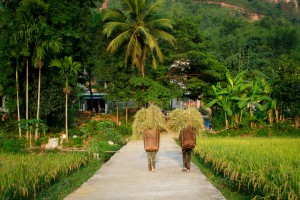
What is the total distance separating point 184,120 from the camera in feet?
34.1

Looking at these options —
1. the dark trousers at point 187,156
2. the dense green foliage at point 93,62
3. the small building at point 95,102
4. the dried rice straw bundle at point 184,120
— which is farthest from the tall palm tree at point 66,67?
the small building at point 95,102

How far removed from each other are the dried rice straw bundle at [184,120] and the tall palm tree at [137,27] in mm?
14823

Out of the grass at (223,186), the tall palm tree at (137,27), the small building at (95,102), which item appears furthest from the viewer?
the small building at (95,102)

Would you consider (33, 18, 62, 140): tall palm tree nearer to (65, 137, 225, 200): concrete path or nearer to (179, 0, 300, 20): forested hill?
(65, 137, 225, 200): concrete path

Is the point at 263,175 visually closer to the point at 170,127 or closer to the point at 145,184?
the point at 145,184

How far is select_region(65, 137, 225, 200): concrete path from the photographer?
24.3ft

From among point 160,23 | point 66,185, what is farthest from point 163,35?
point 66,185

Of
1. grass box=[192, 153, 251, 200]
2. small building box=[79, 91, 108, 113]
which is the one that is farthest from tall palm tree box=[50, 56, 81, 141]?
small building box=[79, 91, 108, 113]

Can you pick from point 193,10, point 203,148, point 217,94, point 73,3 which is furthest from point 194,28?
point 193,10

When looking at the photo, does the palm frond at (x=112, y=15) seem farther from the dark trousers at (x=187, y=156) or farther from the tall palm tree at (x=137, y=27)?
the dark trousers at (x=187, y=156)

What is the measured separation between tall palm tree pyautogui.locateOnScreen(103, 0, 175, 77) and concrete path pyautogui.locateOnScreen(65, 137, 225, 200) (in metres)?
14.4

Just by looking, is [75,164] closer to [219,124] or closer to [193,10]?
[219,124]

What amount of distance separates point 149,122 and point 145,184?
203 centimetres

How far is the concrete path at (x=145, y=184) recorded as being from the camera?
292 inches
